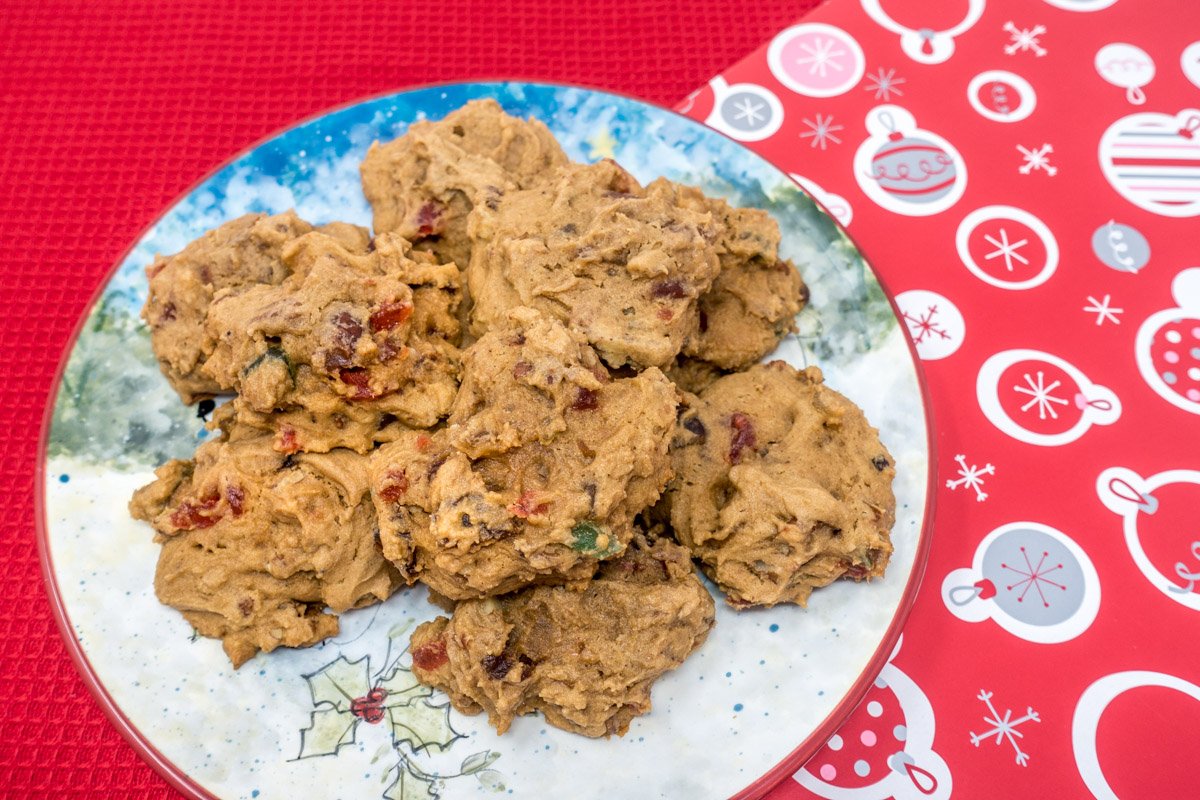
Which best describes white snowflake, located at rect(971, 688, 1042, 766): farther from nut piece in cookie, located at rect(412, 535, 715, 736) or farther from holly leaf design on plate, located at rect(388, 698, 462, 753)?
holly leaf design on plate, located at rect(388, 698, 462, 753)

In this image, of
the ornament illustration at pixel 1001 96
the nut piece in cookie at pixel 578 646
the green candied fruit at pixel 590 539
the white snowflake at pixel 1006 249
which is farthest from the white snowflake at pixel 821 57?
the green candied fruit at pixel 590 539

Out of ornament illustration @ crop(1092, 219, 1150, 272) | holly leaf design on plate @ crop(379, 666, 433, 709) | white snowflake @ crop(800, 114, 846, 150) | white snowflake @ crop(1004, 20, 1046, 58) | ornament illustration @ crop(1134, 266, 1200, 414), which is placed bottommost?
holly leaf design on plate @ crop(379, 666, 433, 709)

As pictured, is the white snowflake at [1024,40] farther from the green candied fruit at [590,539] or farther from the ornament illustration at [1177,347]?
the green candied fruit at [590,539]

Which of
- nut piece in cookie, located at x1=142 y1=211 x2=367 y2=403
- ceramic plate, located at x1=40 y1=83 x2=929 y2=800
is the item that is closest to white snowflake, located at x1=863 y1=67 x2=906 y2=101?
ceramic plate, located at x1=40 y1=83 x2=929 y2=800

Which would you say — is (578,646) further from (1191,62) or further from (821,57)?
(1191,62)

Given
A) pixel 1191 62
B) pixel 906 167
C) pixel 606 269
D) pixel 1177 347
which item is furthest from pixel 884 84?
pixel 606 269
